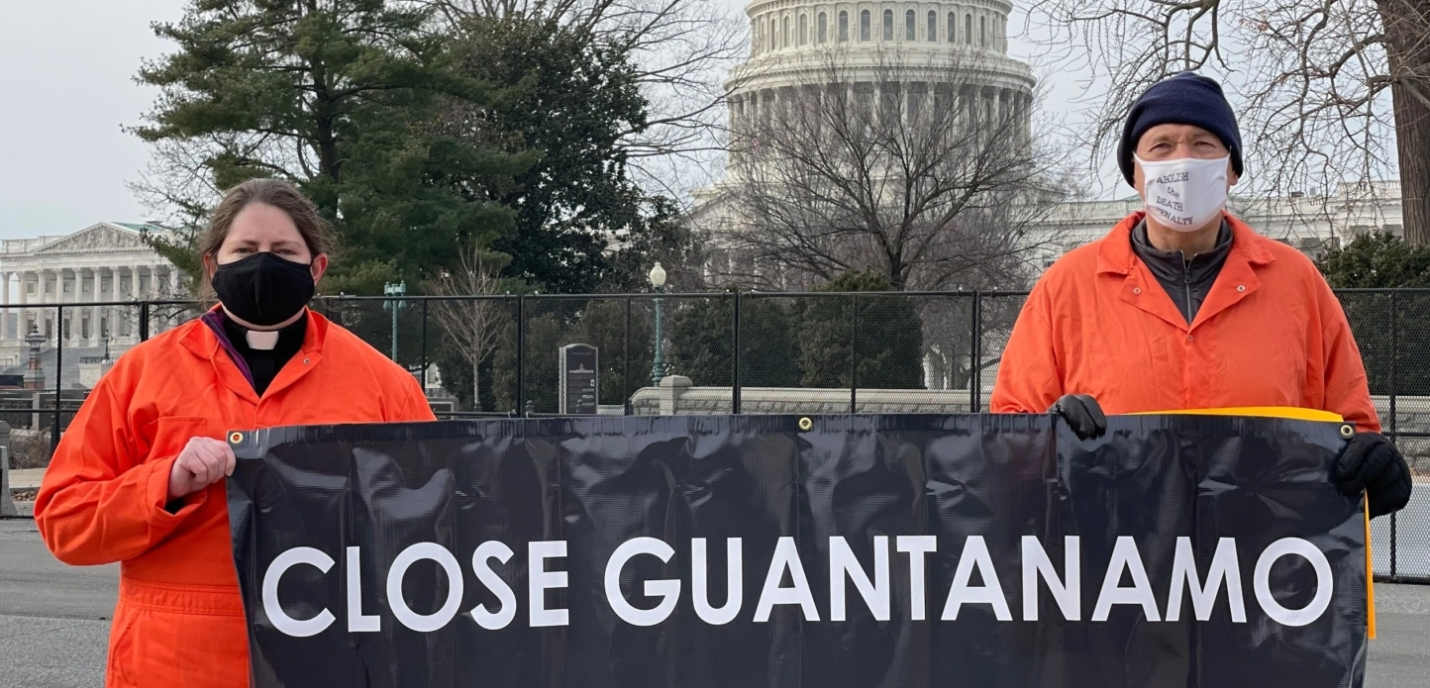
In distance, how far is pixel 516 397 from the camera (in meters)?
16.8

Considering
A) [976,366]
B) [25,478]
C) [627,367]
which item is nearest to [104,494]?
[976,366]

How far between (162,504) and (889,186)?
3519 centimetres

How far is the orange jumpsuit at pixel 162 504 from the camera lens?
2887mm

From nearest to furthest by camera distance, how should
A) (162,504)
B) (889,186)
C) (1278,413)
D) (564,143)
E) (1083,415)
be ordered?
(162,504), (1083,415), (1278,413), (889,186), (564,143)

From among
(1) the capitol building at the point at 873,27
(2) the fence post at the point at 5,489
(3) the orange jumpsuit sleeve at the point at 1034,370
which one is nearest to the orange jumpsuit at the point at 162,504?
(3) the orange jumpsuit sleeve at the point at 1034,370

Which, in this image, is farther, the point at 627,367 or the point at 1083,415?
the point at 627,367

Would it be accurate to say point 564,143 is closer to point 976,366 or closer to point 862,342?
point 862,342

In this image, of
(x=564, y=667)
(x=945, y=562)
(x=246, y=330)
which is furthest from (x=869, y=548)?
(x=246, y=330)

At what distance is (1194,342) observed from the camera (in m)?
3.17

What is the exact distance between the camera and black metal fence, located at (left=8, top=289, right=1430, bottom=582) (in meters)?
15.1

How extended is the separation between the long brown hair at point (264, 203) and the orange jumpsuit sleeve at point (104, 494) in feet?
1.28

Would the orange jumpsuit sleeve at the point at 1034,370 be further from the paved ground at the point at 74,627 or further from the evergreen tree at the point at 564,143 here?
the evergreen tree at the point at 564,143

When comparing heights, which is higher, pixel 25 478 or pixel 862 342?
pixel 862 342

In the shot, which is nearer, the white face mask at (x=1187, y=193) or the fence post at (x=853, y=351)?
the white face mask at (x=1187, y=193)
